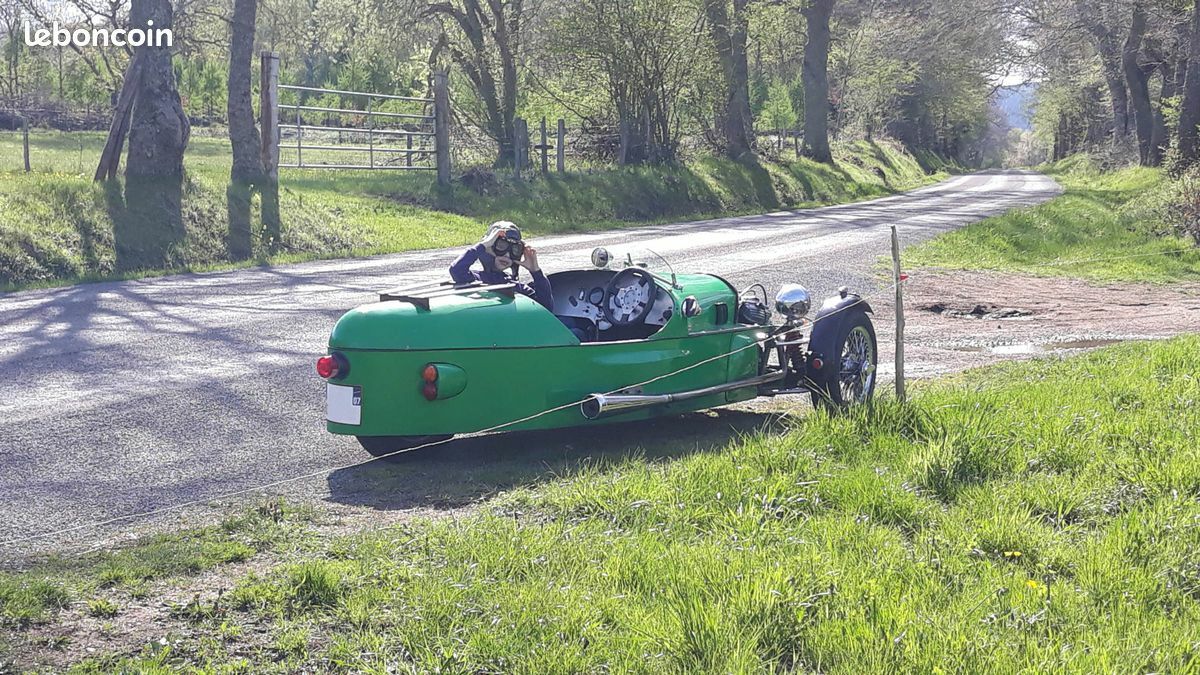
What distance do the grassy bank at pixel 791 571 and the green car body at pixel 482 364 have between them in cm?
64

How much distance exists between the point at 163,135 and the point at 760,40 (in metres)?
21.2

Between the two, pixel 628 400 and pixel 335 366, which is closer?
pixel 335 366

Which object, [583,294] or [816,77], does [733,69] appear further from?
[583,294]

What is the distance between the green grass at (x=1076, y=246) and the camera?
18188mm

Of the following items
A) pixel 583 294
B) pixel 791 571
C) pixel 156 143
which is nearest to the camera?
pixel 791 571

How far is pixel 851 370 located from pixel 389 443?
128 inches

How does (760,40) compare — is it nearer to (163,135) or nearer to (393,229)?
(393,229)

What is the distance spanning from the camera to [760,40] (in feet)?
116

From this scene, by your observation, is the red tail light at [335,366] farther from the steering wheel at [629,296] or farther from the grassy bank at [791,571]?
the steering wheel at [629,296]

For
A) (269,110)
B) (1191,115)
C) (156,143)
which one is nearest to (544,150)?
(269,110)

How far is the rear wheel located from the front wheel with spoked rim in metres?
2.63

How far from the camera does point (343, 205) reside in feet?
71.3

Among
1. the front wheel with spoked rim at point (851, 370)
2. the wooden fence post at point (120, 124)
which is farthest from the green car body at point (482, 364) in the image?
the wooden fence post at point (120, 124)

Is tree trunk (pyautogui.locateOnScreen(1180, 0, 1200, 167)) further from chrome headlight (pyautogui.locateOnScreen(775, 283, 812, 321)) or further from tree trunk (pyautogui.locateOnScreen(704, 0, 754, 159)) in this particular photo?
chrome headlight (pyautogui.locateOnScreen(775, 283, 812, 321))
